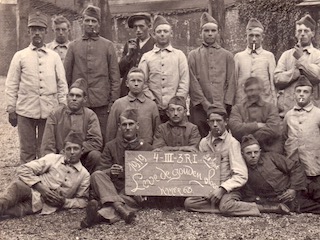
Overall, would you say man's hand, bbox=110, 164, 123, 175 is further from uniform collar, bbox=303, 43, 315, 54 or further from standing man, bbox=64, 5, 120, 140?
uniform collar, bbox=303, 43, 315, 54

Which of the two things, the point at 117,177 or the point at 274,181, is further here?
the point at 117,177

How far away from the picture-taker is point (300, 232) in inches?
224

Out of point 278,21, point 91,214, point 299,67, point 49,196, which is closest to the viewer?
point 91,214

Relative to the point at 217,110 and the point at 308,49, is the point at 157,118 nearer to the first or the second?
the point at 217,110

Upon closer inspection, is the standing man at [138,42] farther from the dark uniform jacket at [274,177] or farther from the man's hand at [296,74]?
the dark uniform jacket at [274,177]

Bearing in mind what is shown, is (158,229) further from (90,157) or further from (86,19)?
(86,19)

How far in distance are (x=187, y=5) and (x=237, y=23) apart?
1.88 m

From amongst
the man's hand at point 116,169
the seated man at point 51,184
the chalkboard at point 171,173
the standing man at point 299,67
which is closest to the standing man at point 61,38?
the seated man at point 51,184

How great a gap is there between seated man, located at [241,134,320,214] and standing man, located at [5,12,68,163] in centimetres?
250

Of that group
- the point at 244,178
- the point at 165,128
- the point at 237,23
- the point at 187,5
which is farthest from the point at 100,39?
the point at 187,5

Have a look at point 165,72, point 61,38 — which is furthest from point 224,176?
point 61,38

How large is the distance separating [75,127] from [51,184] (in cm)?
78

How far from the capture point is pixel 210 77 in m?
7.48

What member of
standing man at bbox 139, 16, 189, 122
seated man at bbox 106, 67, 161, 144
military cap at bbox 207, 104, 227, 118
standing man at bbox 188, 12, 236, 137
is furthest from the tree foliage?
military cap at bbox 207, 104, 227, 118
